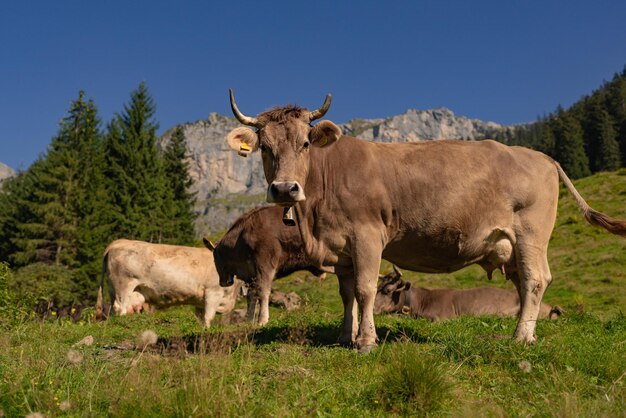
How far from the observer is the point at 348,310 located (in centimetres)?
767

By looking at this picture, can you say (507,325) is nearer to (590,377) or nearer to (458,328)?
(458,328)

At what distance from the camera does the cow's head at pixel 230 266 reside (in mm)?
13258

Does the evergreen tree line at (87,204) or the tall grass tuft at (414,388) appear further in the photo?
the evergreen tree line at (87,204)

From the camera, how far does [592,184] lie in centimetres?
3741

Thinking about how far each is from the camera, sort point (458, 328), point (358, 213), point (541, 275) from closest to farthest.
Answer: point (358, 213)
point (541, 275)
point (458, 328)

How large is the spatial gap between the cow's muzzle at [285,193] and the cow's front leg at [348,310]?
1756 mm

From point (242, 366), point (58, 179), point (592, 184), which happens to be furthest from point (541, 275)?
point (58, 179)

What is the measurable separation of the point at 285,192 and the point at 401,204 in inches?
68.1

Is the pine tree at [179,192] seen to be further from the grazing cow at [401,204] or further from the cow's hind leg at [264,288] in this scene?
the grazing cow at [401,204]

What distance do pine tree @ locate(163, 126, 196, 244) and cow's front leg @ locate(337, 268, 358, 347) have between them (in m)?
46.2

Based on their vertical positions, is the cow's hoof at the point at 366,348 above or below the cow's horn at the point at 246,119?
below

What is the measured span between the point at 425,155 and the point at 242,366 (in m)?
3.91

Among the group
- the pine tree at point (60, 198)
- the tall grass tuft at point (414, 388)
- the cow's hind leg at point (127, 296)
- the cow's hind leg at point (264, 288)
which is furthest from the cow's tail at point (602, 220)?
the pine tree at point (60, 198)

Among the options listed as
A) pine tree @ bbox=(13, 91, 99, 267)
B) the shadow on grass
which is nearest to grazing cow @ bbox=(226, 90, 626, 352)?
the shadow on grass
